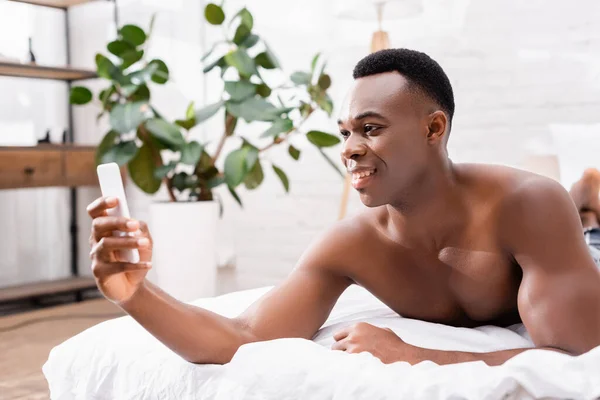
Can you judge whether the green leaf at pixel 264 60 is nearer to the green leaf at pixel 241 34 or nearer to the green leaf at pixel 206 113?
the green leaf at pixel 241 34

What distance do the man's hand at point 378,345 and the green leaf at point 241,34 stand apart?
2389 mm

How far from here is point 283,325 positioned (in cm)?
117

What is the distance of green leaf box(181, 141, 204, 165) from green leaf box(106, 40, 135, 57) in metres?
0.49

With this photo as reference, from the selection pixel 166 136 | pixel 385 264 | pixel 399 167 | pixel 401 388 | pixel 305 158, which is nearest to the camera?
pixel 401 388

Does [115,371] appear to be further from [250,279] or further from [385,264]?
[250,279]

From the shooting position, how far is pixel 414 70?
111 centimetres

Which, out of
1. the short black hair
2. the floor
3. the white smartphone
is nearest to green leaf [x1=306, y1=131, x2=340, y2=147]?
the floor

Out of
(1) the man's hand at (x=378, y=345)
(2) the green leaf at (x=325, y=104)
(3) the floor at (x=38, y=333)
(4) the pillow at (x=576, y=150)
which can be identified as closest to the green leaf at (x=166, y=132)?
(2) the green leaf at (x=325, y=104)

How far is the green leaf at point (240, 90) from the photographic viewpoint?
3.19 m

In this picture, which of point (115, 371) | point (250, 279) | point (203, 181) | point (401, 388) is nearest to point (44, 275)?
point (250, 279)

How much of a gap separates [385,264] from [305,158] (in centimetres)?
259

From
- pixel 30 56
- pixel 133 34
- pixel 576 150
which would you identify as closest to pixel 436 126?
pixel 576 150

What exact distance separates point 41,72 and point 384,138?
320 cm

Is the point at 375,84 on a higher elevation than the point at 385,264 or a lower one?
higher
